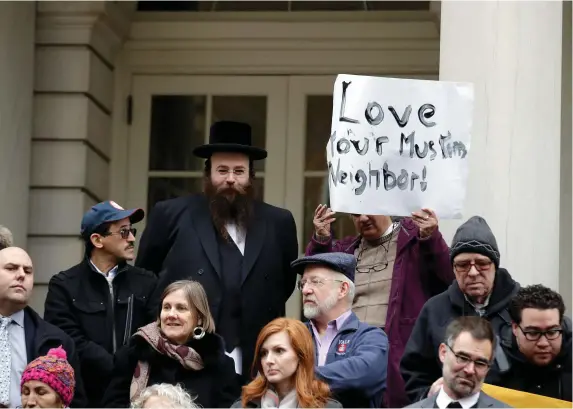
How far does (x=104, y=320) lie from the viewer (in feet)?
33.0

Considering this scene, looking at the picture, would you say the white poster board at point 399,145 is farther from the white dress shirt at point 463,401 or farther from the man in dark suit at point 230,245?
the white dress shirt at point 463,401

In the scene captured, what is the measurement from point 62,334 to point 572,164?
13.7 ft

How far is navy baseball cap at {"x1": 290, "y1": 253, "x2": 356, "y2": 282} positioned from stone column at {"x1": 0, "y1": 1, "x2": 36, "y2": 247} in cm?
508

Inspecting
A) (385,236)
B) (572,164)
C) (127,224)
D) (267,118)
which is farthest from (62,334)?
(267,118)

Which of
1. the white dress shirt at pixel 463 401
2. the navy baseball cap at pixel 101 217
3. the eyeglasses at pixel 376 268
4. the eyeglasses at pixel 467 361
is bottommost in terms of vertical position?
the white dress shirt at pixel 463 401

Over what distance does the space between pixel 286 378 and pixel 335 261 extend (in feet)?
2.77

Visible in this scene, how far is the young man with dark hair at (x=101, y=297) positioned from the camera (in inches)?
389

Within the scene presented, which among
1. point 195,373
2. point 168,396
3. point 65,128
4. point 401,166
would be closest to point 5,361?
point 195,373

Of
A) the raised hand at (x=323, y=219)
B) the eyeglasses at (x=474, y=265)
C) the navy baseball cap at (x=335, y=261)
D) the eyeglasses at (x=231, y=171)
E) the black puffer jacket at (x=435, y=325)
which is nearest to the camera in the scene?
the black puffer jacket at (x=435, y=325)

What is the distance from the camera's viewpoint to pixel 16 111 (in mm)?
14281

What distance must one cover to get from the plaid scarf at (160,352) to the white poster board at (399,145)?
113 centimetres

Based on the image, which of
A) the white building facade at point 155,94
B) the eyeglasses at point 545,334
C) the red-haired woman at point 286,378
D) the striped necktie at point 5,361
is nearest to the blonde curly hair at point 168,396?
the red-haired woman at point 286,378

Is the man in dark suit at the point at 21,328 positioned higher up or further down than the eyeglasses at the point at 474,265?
further down

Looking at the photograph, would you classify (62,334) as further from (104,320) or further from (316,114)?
(316,114)
